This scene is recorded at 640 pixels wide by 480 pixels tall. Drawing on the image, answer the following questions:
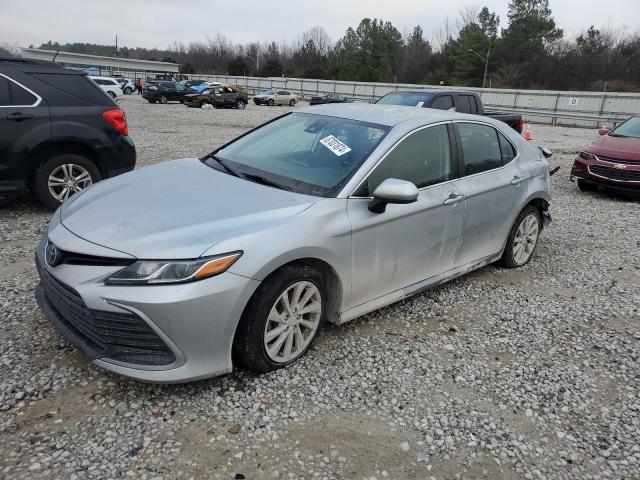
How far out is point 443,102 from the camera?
10.9m

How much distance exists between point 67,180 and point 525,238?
5.30 metres

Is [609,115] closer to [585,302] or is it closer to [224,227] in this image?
[585,302]

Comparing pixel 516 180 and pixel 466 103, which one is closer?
Answer: pixel 516 180

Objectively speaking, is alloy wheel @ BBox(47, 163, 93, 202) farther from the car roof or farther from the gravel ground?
the car roof

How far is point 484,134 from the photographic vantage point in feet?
14.6

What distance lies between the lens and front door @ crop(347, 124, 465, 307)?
331cm

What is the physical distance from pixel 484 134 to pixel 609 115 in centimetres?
2847

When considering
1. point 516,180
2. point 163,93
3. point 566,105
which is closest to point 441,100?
point 516,180

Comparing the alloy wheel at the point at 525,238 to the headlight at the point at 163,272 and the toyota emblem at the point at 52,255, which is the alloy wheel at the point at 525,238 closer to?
the headlight at the point at 163,272

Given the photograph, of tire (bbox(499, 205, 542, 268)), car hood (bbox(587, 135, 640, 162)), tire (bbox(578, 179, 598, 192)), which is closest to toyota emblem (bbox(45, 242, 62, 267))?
tire (bbox(499, 205, 542, 268))

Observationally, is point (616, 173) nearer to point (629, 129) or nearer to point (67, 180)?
point (629, 129)

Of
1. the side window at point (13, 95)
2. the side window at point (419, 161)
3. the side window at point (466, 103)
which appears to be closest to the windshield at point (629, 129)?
the side window at point (466, 103)

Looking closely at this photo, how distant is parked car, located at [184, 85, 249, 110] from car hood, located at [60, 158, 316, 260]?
28.2 m

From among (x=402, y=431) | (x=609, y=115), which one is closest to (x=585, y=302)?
(x=402, y=431)
